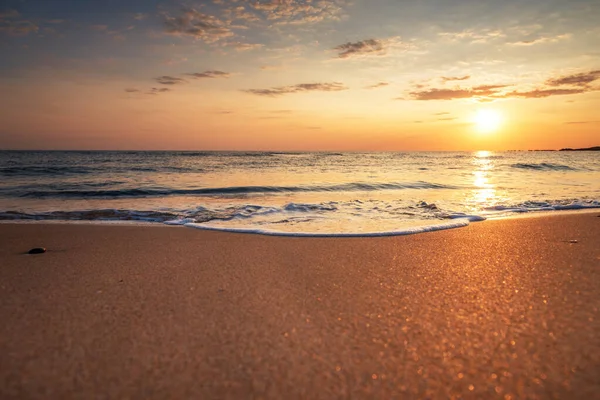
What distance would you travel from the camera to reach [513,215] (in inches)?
357

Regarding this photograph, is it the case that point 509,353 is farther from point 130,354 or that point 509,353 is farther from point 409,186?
point 409,186

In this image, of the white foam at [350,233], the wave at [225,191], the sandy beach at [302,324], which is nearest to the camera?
the sandy beach at [302,324]

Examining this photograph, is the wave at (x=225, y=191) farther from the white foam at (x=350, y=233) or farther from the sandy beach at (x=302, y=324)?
the sandy beach at (x=302, y=324)

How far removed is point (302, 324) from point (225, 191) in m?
14.4

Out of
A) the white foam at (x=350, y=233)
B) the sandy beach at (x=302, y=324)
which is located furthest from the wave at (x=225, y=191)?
the sandy beach at (x=302, y=324)

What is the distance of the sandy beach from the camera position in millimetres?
2112

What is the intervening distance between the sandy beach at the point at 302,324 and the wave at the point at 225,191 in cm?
1088

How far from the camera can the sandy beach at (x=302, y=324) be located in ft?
6.93

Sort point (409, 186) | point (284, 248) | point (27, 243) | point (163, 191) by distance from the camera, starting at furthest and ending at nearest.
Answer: point (409, 186) < point (163, 191) < point (27, 243) < point (284, 248)

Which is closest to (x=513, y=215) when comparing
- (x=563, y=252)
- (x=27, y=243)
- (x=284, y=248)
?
(x=563, y=252)

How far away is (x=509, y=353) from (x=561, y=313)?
3.12 feet

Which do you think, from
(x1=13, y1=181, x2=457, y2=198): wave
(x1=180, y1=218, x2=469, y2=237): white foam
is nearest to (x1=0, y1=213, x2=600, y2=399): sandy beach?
(x1=180, y1=218, x2=469, y2=237): white foam

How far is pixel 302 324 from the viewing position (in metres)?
2.83

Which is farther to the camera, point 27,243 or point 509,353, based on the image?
point 27,243
